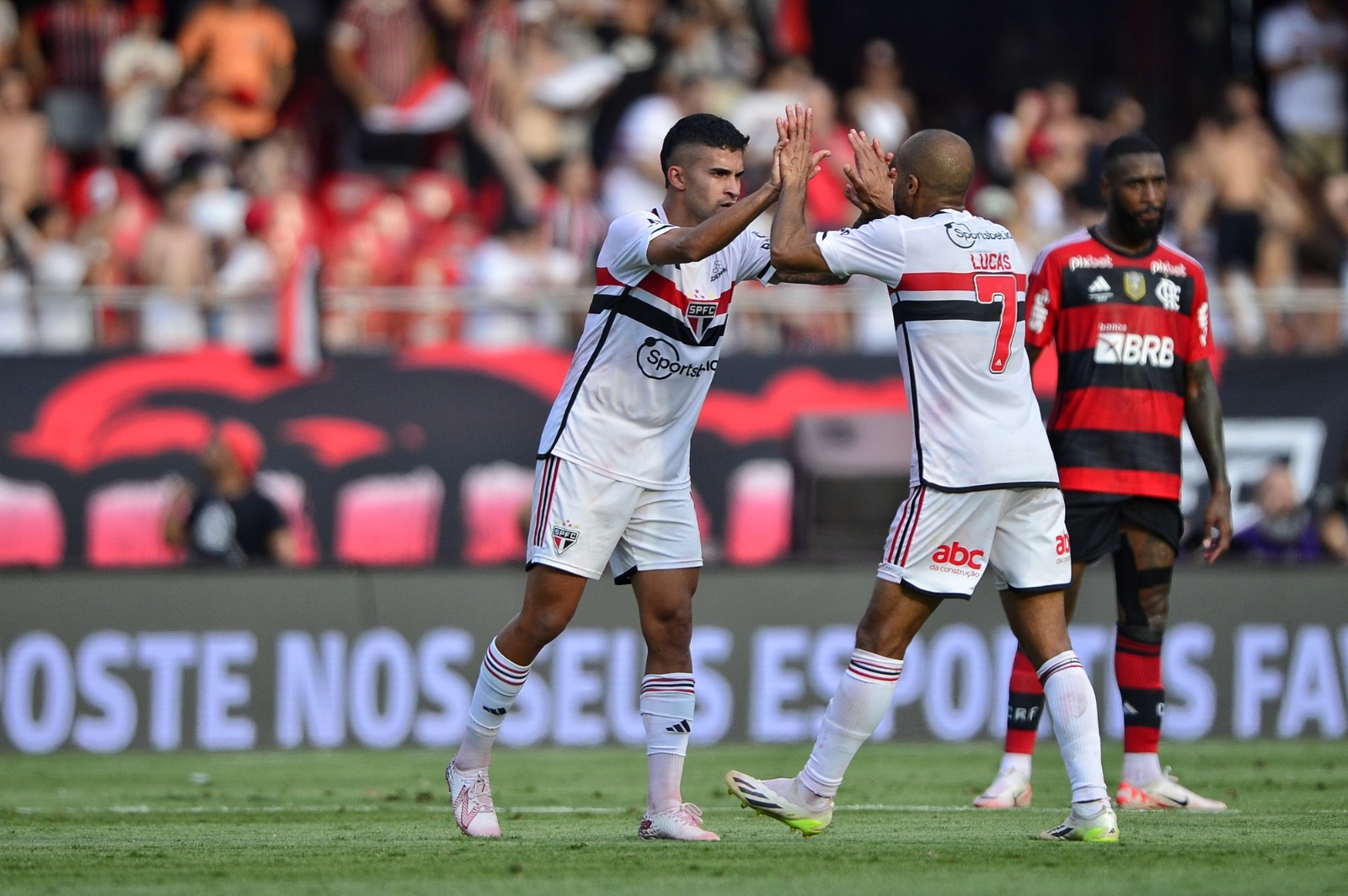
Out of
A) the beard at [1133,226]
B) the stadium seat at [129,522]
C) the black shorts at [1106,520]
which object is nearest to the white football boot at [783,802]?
the black shorts at [1106,520]

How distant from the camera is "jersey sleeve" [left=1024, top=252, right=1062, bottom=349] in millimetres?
8367

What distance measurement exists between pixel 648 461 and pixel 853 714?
119cm

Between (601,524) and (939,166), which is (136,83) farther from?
(939,166)

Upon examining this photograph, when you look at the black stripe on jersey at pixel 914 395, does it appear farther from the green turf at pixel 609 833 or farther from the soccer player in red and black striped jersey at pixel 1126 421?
the soccer player in red and black striped jersey at pixel 1126 421

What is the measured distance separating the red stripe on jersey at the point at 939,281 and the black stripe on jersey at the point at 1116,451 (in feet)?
6.28

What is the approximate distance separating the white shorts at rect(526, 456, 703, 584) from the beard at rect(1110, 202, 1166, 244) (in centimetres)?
262

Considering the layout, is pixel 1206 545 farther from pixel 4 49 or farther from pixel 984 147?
pixel 4 49

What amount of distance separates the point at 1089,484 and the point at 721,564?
4147 millimetres

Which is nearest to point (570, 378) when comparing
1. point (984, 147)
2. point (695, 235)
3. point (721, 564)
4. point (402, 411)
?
point (695, 235)

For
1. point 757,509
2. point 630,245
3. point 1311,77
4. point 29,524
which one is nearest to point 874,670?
point 630,245

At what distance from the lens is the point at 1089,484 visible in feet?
27.2

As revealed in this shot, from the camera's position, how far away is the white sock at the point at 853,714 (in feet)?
21.6

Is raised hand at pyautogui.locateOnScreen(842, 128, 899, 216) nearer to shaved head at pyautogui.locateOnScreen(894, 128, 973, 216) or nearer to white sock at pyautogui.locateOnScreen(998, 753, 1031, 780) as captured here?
shaved head at pyautogui.locateOnScreen(894, 128, 973, 216)

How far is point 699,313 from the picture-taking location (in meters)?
6.89
